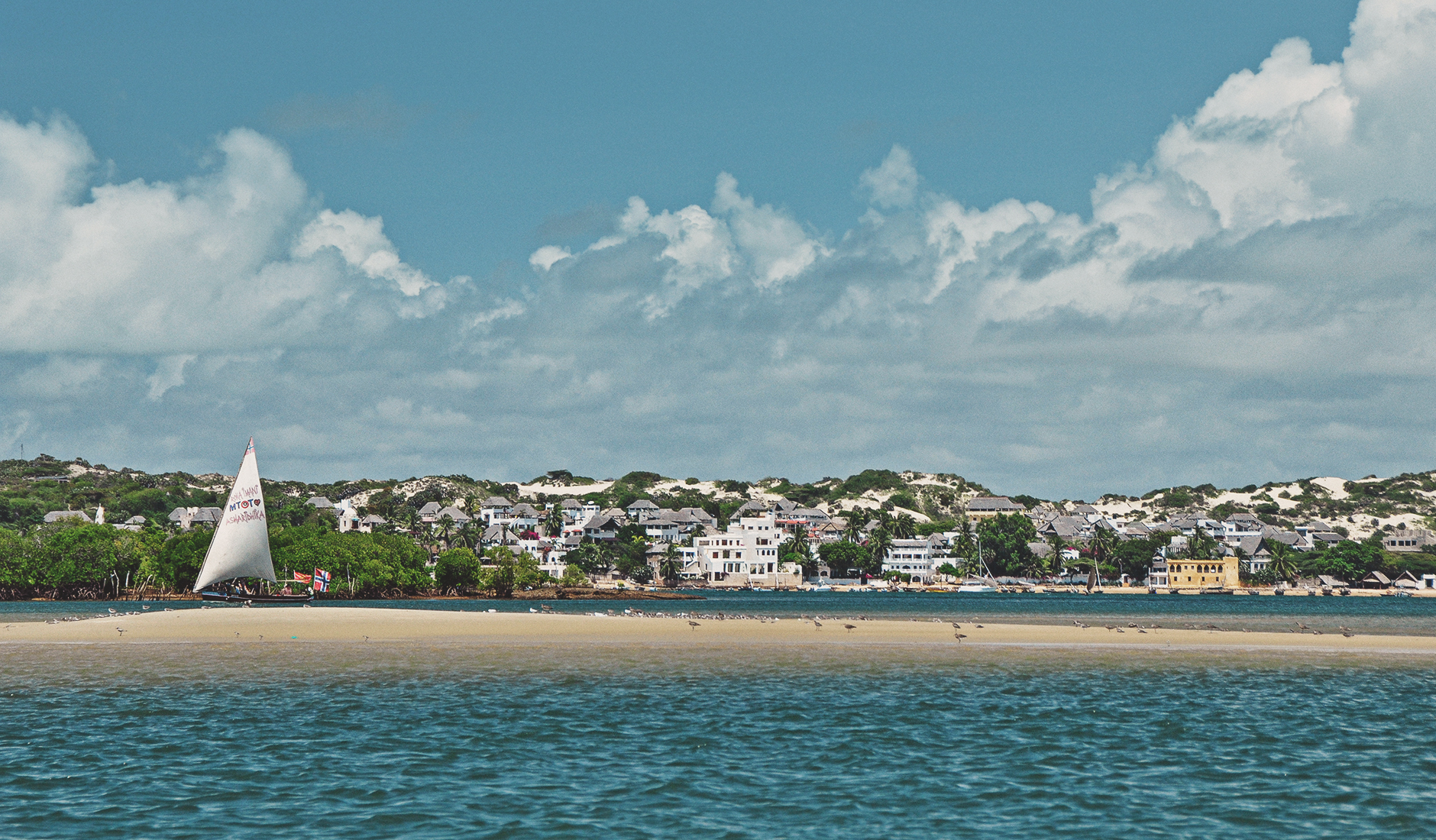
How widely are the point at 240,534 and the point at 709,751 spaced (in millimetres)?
77801

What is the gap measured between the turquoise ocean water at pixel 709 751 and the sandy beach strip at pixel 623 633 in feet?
43.9

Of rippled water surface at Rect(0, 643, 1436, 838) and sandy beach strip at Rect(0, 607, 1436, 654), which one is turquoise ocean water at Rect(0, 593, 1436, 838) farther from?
sandy beach strip at Rect(0, 607, 1436, 654)

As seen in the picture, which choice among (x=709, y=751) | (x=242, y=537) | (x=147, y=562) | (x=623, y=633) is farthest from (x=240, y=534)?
(x=709, y=751)

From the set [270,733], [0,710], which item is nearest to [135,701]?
[0,710]

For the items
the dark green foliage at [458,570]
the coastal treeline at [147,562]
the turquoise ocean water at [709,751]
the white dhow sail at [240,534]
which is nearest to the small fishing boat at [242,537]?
the white dhow sail at [240,534]

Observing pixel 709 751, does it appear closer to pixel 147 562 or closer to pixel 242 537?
pixel 242 537

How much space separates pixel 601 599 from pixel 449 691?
125 meters

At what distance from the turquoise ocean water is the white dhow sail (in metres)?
47.3

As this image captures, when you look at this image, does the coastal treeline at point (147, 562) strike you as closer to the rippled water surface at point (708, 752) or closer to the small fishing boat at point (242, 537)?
the small fishing boat at point (242, 537)

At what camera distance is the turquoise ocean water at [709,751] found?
22078 millimetres

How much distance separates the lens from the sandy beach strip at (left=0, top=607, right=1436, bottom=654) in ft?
208

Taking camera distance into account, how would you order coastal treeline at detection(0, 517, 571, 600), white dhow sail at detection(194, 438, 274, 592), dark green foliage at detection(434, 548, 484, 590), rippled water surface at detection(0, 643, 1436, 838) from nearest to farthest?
rippled water surface at detection(0, 643, 1436, 838), white dhow sail at detection(194, 438, 274, 592), coastal treeline at detection(0, 517, 571, 600), dark green foliage at detection(434, 548, 484, 590)

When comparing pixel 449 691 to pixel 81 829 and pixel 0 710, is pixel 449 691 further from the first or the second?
pixel 81 829

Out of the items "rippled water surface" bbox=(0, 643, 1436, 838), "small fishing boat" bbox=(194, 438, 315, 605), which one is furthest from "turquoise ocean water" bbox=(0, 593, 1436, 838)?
"small fishing boat" bbox=(194, 438, 315, 605)
